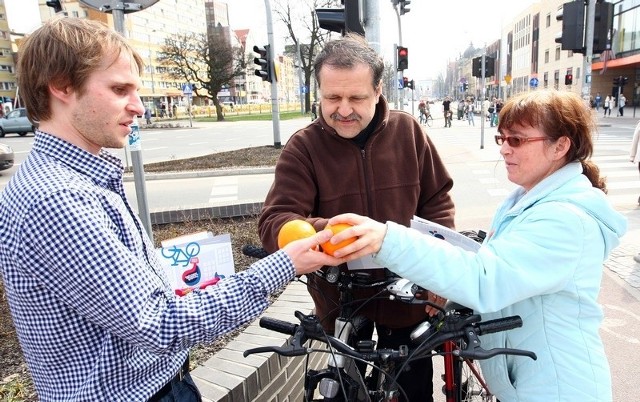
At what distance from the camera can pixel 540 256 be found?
1.46 m

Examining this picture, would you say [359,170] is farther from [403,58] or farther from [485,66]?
[485,66]

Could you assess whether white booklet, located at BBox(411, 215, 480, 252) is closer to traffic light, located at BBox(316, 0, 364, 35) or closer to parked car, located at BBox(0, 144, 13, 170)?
traffic light, located at BBox(316, 0, 364, 35)

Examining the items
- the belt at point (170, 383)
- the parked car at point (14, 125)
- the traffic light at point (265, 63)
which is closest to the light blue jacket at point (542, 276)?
the belt at point (170, 383)

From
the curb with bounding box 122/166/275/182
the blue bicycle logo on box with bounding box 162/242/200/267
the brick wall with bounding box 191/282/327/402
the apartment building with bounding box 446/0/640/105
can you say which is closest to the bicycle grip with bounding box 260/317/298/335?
the brick wall with bounding box 191/282/327/402

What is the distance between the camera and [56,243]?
1190mm

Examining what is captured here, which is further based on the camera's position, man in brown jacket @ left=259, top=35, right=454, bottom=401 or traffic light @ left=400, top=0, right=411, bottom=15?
traffic light @ left=400, top=0, right=411, bottom=15

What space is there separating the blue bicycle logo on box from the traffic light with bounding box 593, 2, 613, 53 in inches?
347

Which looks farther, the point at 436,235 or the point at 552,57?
the point at 552,57

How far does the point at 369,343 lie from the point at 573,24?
30.0ft

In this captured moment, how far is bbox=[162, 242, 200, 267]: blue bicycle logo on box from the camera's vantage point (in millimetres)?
2816

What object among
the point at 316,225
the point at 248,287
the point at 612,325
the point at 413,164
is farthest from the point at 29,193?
the point at 612,325

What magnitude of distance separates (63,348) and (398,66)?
17933 mm

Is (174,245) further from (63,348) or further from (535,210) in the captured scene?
(535,210)

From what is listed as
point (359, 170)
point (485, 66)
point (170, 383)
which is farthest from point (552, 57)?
point (170, 383)
